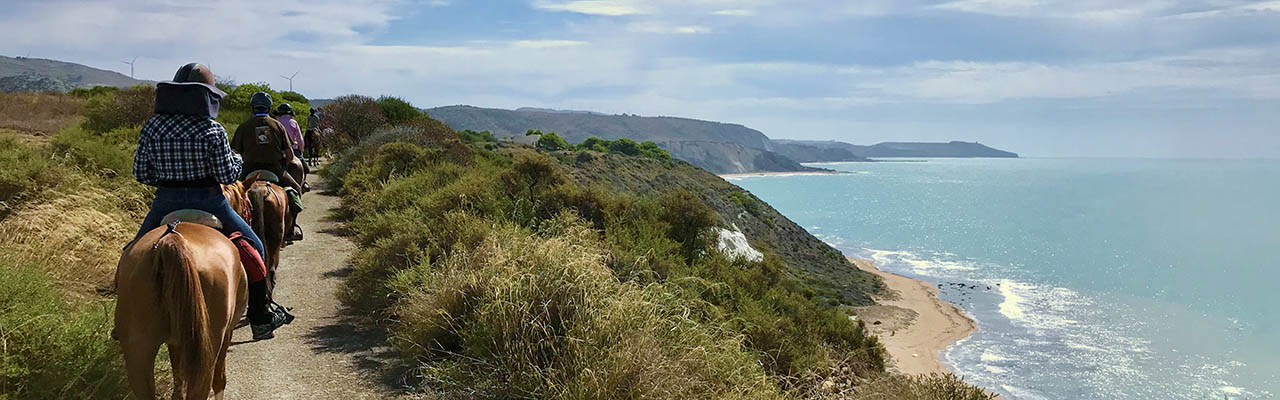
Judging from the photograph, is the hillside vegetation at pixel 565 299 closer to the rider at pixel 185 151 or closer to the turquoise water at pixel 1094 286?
the rider at pixel 185 151

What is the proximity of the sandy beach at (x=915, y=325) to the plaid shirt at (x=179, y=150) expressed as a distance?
25.5m

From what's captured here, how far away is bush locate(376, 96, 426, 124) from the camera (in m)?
32.8

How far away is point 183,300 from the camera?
11.1ft

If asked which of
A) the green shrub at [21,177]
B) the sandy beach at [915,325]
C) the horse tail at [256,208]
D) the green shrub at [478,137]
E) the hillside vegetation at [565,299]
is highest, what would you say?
the horse tail at [256,208]

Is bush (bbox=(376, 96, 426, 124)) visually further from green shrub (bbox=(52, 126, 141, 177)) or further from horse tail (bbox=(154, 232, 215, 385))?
horse tail (bbox=(154, 232, 215, 385))

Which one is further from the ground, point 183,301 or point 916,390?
point 183,301

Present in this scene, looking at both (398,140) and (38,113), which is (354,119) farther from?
(38,113)

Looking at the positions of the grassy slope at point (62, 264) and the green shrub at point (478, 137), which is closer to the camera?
the grassy slope at point (62, 264)

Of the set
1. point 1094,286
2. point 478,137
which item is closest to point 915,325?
point 1094,286

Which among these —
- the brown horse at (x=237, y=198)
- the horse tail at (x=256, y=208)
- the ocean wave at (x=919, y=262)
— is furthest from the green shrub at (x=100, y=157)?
the ocean wave at (x=919, y=262)

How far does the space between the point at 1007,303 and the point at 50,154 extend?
51284 millimetres

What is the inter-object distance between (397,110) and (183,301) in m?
31.9

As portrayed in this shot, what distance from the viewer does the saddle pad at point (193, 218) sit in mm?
3912

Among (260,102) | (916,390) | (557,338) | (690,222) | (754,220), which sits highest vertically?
(260,102)
